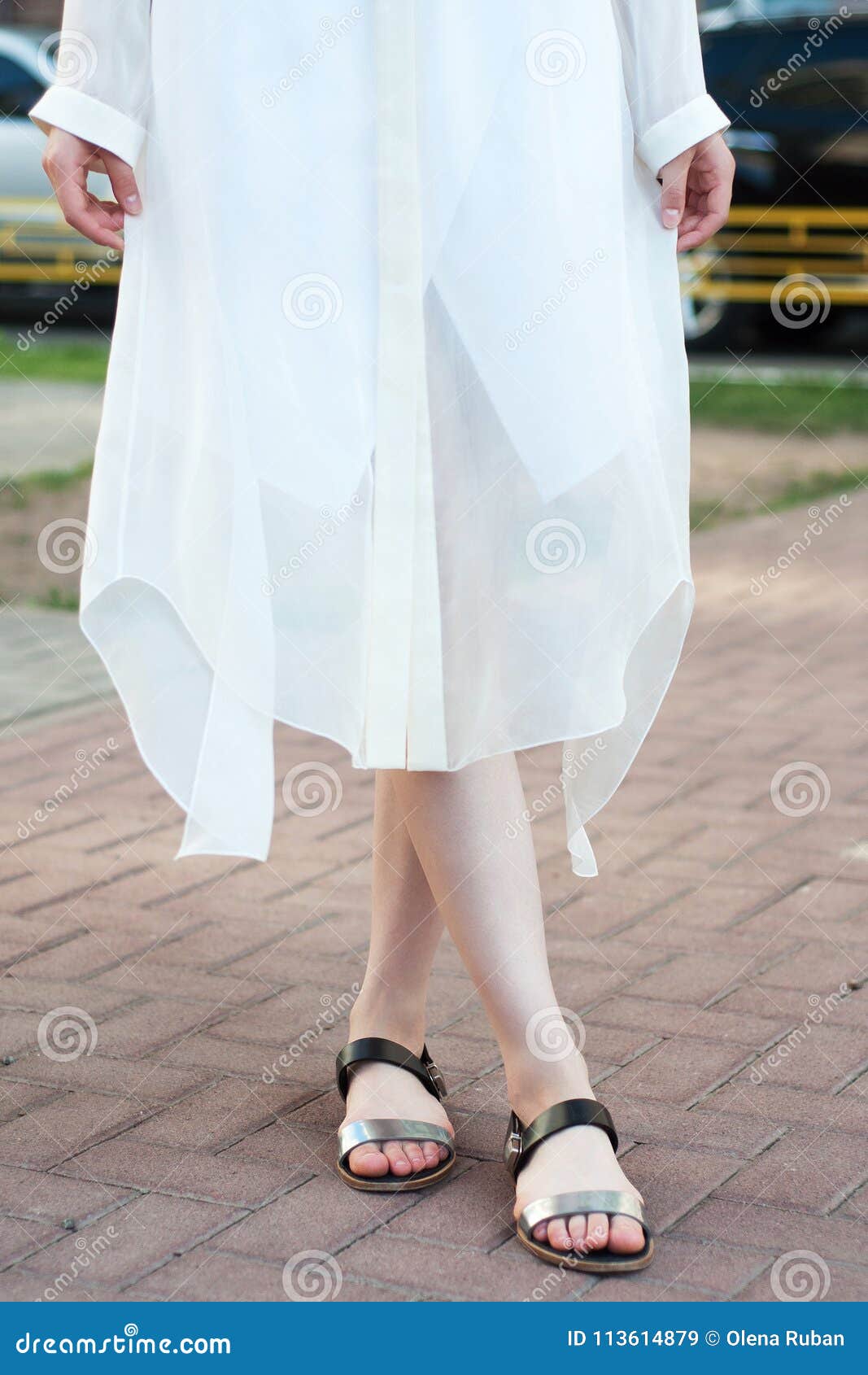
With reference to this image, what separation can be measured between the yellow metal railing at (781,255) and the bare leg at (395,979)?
814 cm

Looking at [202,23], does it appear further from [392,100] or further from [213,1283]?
[213,1283]

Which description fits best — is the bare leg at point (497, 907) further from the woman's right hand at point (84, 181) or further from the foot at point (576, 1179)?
the woman's right hand at point (84, 181)

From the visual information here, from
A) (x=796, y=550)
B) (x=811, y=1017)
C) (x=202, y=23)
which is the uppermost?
(x=202, y=23)

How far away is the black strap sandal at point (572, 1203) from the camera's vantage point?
174cm

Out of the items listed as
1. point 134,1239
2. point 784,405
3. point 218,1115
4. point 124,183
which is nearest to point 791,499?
point 784,405

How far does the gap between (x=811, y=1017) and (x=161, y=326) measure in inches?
50.8

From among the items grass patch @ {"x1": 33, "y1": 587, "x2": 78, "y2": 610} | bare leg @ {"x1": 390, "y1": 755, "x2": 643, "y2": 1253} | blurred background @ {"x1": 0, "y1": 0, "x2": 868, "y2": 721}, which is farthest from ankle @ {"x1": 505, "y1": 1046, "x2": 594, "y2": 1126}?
blurred background @ {"x1": 0, "y1": 0, "x2": 868, "y2": 721}

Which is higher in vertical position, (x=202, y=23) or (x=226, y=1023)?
(x=202, y=23)

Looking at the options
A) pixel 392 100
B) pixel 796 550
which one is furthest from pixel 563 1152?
pixel 796 550

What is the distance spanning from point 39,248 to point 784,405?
547cm

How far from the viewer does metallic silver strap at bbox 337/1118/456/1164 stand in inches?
76.7

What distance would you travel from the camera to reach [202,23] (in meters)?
1.75

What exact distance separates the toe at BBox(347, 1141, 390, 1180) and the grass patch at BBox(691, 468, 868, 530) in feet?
13.6
